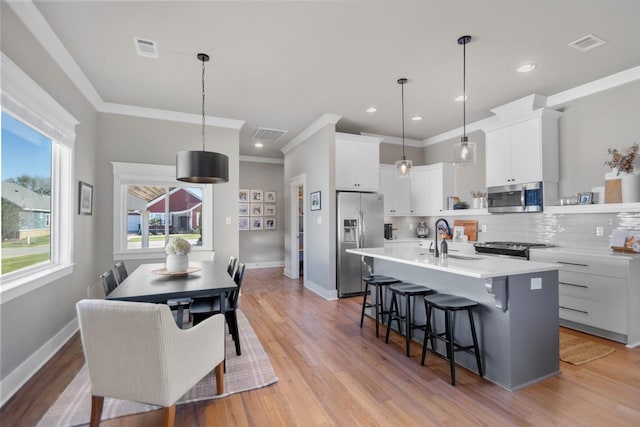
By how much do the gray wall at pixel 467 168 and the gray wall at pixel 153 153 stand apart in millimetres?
3662

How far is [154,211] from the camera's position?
A: 4703 millimetres

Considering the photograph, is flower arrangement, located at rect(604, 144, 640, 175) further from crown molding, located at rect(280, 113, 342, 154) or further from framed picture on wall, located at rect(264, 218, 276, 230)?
framed picture on wall, located at rect(264, 218, 276, 230)

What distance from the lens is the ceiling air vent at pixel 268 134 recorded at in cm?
566

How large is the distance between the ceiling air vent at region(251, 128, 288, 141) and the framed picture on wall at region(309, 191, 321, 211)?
131 cm

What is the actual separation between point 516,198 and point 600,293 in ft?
5.11

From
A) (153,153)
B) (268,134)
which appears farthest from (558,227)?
(153,153)

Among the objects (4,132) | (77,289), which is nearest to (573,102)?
(4,132)

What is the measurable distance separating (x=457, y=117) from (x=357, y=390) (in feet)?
14.4

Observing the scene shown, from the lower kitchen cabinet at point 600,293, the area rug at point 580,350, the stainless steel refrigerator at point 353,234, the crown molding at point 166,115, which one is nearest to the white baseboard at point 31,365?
the crown molding at point 166,115

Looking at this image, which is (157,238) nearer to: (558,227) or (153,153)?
(153,153)

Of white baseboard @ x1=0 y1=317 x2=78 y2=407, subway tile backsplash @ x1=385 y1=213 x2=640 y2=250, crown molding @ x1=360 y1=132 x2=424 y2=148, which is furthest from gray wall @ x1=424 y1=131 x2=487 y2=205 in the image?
white baseboard @ x1=0 y1=317 x2=78 y2=407

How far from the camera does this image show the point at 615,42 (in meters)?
2.87

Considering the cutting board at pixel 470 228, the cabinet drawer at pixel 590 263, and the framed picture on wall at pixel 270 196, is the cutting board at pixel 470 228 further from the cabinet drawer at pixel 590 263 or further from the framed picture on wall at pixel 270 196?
the framed picture on wall at pixel 270 196

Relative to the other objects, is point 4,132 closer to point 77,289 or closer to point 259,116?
point 77,289
